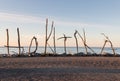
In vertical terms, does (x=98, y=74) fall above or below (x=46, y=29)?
below

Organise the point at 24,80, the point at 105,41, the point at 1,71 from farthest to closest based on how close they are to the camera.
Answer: the point at 105,41 → the point at 1,71 → the point at 24,80

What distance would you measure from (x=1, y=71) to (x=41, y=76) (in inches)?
108

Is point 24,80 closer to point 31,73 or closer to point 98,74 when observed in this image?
point 31,73

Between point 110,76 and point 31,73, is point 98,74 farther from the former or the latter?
point 31,73

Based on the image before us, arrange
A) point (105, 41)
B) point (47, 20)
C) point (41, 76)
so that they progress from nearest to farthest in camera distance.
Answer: point (41, 76)
point (47, 20)
point (105, 41)

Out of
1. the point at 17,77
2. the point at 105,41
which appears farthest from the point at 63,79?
the point at 105,41

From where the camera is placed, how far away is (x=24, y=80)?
42.1 ft

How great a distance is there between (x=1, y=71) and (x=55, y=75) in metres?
3.16

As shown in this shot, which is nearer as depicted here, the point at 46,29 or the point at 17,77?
the point at 17,77

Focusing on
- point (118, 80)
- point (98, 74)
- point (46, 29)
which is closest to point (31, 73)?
point (98, 74)

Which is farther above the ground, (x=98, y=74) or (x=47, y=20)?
(x=47, y=20)

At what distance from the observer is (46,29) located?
1200 inches

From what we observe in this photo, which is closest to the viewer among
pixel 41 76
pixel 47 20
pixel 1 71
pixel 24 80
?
pixel 24 80

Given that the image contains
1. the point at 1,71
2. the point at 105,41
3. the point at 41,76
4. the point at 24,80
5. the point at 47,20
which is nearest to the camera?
the point at 24,80
